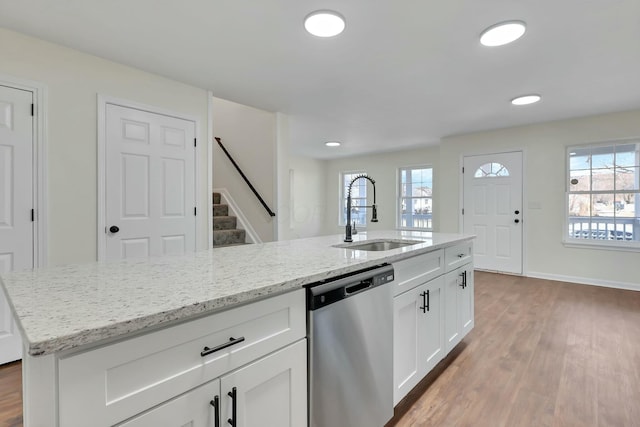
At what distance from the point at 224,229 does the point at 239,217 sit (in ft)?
0.92

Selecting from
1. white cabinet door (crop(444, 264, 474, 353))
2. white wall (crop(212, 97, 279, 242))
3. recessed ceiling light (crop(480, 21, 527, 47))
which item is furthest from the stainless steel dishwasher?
white wall (crop(212, 97, 279, 242))

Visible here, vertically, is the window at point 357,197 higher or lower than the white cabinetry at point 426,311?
higher

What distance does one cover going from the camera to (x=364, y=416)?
4.43ft

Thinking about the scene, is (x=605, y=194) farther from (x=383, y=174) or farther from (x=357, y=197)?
(x=357, y=197)

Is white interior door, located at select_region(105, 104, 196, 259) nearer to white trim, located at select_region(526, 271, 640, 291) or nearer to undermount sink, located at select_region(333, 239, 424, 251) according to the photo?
undermount sink, located at select_region(333, 239, 424, 251)

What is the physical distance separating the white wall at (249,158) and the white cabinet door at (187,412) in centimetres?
339

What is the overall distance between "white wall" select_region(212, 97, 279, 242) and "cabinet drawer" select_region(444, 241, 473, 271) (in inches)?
97.6

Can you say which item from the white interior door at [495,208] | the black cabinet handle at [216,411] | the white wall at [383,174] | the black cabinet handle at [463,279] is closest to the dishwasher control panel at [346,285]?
the black cabinet handle at [216,411]

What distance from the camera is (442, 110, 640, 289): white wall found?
411cm

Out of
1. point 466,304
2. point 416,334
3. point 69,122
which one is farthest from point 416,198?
point 69,122

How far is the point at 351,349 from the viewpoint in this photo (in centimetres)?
128

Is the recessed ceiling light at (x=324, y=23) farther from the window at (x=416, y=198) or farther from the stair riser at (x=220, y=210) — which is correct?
the window at (x=416, y=198)

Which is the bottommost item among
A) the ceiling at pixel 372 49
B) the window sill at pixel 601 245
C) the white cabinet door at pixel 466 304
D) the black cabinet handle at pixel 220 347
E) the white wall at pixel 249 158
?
the white cabinet door at pixel 466 304

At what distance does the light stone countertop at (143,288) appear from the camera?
0.68 m
